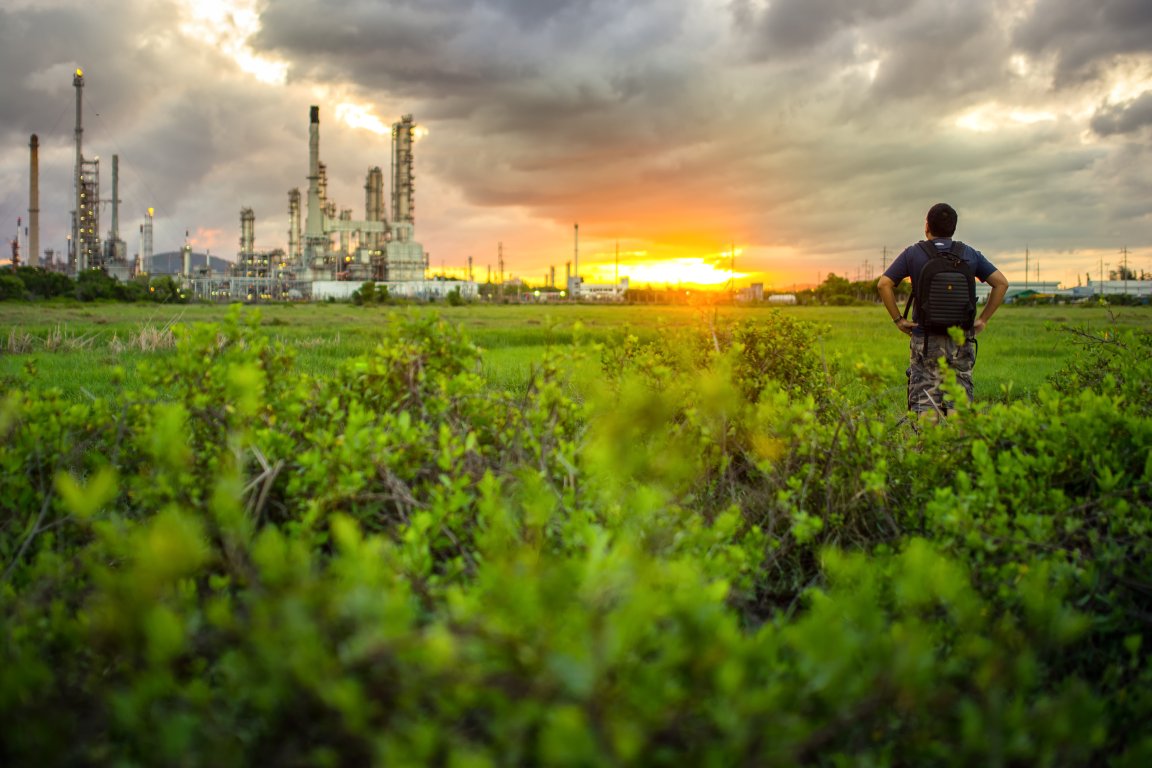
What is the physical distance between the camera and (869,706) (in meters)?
1.25

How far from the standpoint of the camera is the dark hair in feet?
18.7

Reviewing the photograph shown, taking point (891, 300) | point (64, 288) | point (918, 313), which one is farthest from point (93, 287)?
point (918, 313)

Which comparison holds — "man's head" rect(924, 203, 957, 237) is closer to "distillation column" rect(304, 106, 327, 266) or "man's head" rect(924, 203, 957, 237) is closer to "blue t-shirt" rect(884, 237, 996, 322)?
"blue t-shirt" rect(884, 237, 996, 322)

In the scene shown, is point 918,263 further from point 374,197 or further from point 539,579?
point 374,197

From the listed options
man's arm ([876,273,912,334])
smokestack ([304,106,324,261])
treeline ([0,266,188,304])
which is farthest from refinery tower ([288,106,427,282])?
man's arm ([876,273,912,334])

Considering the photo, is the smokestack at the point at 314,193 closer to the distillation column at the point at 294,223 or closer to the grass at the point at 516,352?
the distillation column at the point at 294,223

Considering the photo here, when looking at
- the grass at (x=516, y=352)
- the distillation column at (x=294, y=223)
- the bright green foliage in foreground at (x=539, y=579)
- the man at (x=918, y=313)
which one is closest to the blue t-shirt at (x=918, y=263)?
the man at (x=918, y=313)

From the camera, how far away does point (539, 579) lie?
1404 mm

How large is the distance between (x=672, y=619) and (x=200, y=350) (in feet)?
8.22

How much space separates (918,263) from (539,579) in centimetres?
540

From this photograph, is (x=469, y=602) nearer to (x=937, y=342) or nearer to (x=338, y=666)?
(x=338, y=666)

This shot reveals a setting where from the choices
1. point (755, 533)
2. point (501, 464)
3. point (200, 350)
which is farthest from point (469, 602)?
point (200, 350)

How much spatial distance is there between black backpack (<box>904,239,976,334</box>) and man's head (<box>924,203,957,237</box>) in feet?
0.44

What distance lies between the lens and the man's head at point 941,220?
18.7ft
